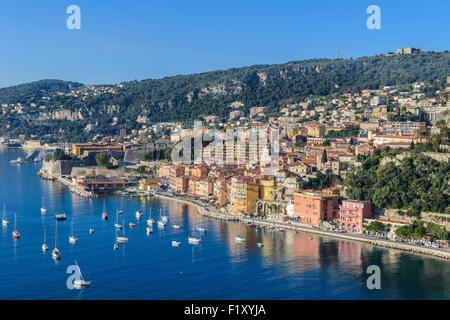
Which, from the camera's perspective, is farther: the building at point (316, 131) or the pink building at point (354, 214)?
the building at point (316, 131)

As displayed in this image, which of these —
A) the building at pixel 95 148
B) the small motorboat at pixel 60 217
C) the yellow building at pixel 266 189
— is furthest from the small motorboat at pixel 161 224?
the building at pixel 95 148

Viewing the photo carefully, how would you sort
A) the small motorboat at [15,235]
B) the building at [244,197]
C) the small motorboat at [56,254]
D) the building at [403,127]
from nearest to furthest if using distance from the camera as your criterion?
the small motorboat at [56,254] → the small motorboat at [15,235] → the building at [244,197] → the building at [403,127]

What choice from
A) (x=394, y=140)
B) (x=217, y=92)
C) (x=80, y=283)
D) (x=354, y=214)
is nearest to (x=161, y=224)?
(x=354, y=214)

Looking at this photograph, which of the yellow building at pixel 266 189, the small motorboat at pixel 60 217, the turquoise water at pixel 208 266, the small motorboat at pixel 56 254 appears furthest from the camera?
the yellow building at pixel 266 189

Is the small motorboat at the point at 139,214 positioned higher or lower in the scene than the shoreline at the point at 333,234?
higher

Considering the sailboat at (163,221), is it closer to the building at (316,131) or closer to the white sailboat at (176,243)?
the white sailboat at (176,243)

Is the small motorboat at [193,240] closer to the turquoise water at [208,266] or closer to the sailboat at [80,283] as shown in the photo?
the turquoise water at [208,266]

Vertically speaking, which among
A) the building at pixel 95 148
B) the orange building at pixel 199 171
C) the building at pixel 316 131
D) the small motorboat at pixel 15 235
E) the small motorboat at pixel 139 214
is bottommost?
the small motorboat at pixel 15 235
